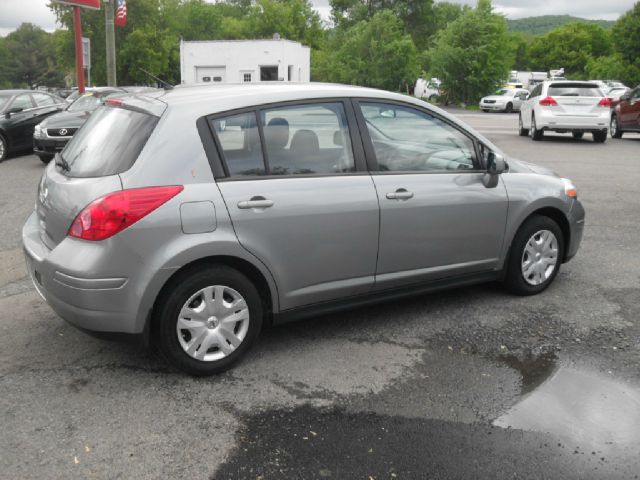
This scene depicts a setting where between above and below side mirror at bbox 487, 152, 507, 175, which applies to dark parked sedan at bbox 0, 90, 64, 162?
below

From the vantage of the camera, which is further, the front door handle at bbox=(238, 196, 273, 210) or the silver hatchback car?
the front door handle at bbox=(238, 196, 273, 210)

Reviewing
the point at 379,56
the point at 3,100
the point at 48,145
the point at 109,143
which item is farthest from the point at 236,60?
the point at 109,143

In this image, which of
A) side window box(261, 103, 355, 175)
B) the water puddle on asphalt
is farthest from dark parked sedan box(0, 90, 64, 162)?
the water puddle on asphalt

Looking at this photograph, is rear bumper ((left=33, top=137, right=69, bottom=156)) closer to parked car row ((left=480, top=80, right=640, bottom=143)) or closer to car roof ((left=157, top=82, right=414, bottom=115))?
car roof ((left=157, top=82, right=414, bottom=115))

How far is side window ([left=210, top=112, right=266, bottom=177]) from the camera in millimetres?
4098

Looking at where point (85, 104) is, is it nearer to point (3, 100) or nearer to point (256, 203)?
point (3, 100)

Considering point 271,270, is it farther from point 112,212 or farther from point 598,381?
point 598,381

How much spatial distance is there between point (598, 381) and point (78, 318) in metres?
2.97

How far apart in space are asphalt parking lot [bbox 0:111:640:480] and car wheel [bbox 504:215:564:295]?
14cm

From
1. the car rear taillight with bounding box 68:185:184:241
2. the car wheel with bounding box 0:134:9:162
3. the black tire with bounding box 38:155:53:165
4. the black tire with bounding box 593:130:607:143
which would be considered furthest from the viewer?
the black tire with bounding box 593:130:607:143

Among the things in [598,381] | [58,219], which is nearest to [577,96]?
[598,381]

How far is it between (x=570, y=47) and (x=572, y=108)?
9418 cm

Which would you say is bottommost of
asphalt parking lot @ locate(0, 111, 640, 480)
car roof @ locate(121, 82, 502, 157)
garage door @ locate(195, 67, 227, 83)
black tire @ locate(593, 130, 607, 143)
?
asphalt parking lot @ locate(0, 111, 640, 480)

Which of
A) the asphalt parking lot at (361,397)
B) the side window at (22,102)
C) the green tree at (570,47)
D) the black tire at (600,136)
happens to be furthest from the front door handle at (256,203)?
the green tree at (570,47)
